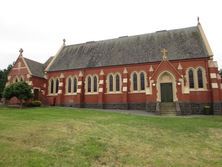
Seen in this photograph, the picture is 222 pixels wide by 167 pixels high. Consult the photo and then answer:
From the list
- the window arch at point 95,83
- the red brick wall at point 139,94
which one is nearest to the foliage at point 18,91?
the red brick wall at point 139,94

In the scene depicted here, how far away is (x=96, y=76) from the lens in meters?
36.3

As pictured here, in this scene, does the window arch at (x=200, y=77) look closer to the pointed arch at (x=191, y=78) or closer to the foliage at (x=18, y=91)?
the pointed arch at (x=191, y=78)

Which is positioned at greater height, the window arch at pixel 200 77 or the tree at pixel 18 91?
the window arch at pixel 200 77

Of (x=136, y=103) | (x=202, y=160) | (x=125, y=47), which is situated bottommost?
(x=202, y=160)

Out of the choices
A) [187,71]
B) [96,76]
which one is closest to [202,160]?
[187,71]

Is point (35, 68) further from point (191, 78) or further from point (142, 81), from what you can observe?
point (191, 78)

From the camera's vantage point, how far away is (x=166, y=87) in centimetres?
3028

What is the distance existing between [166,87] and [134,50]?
31.2ft

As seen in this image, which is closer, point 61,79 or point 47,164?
point 47,164

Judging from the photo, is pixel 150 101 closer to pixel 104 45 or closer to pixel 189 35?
pixel 189 35

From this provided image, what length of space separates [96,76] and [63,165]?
28.3 meters

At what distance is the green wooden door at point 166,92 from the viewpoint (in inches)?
1181

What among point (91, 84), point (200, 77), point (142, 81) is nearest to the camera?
point (200, 77)

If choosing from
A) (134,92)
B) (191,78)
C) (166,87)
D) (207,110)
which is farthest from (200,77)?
(134,92)
